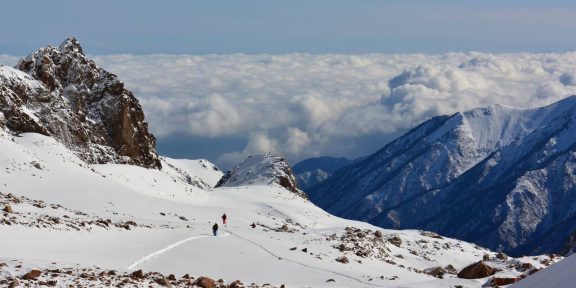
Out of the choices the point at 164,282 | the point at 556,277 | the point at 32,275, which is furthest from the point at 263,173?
the point at 556,277

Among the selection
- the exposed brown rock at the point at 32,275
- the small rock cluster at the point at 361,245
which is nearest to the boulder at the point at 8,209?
the exposed brown rock at the point at 32,275

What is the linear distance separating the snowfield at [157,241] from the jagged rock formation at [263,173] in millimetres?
34250

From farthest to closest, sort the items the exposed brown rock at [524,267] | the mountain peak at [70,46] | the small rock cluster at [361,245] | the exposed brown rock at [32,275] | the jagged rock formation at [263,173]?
1. the jagged rock formation at [263,173]
2. the mountain peak at [70,46]
3. the small rock cluster at [361,245]
4. the exposed brown rock at [524,267]
5. the exposed brown rock at [32,275]

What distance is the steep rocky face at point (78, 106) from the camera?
98.3 m

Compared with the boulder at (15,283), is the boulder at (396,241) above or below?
above

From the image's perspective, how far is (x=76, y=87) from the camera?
11438 cm

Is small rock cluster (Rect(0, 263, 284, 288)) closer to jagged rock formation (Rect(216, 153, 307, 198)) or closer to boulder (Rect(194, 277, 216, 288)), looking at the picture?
boulder (Rect(194, 277, 216, 288))

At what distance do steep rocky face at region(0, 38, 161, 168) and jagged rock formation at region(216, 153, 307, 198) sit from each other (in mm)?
24332

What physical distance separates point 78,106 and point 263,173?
4635 cm

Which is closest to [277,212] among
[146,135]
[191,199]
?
[191,199]

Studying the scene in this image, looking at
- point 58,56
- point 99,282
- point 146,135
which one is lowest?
point 99,282

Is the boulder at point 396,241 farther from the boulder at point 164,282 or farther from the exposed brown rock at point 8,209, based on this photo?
the boulder at point 164,282

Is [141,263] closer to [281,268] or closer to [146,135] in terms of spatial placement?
[281,268]

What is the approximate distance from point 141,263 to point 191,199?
60.5 m
